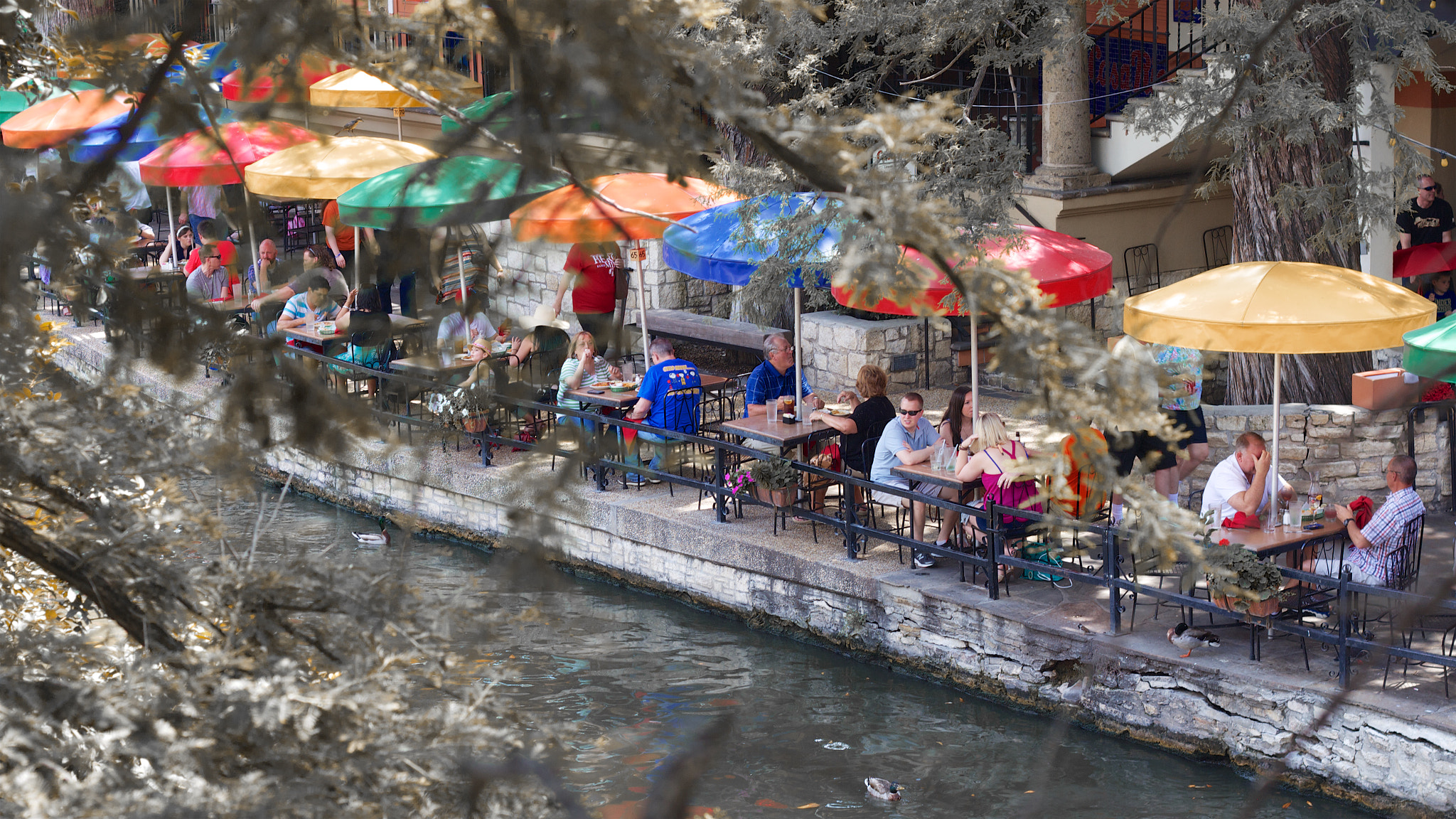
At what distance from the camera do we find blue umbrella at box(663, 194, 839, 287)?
29.2ft

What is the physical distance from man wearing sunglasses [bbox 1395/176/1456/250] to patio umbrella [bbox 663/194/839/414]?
216 inches

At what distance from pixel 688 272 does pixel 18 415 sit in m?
6.08

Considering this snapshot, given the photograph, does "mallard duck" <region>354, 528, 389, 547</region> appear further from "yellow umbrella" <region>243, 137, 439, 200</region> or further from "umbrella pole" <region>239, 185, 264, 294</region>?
"umbrella pole" <region>239, 185, 264, 294</region>

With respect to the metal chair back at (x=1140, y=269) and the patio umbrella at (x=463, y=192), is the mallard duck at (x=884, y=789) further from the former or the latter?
the metal chair back at (x=1140, y=269)

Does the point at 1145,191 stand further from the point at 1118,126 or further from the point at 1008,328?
the point at 1008,328

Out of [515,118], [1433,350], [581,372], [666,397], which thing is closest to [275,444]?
[515,118]

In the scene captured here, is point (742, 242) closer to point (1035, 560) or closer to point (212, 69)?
point (1035, 560)

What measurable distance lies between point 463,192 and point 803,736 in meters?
5.81

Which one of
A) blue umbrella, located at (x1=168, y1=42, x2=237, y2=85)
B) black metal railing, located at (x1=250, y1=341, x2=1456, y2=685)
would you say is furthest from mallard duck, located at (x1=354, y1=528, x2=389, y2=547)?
blue umbrella, located at (x1=168, y1=42, x2=237, y2=85)

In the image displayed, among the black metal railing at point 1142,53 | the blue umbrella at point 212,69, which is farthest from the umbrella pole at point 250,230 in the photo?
the black metal railing at point 1142,53

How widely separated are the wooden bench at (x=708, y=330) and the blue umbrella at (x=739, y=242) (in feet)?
12.1

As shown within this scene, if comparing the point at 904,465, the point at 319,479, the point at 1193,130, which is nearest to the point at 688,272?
the point at 904,465

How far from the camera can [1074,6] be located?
1045cm

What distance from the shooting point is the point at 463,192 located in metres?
3.05
